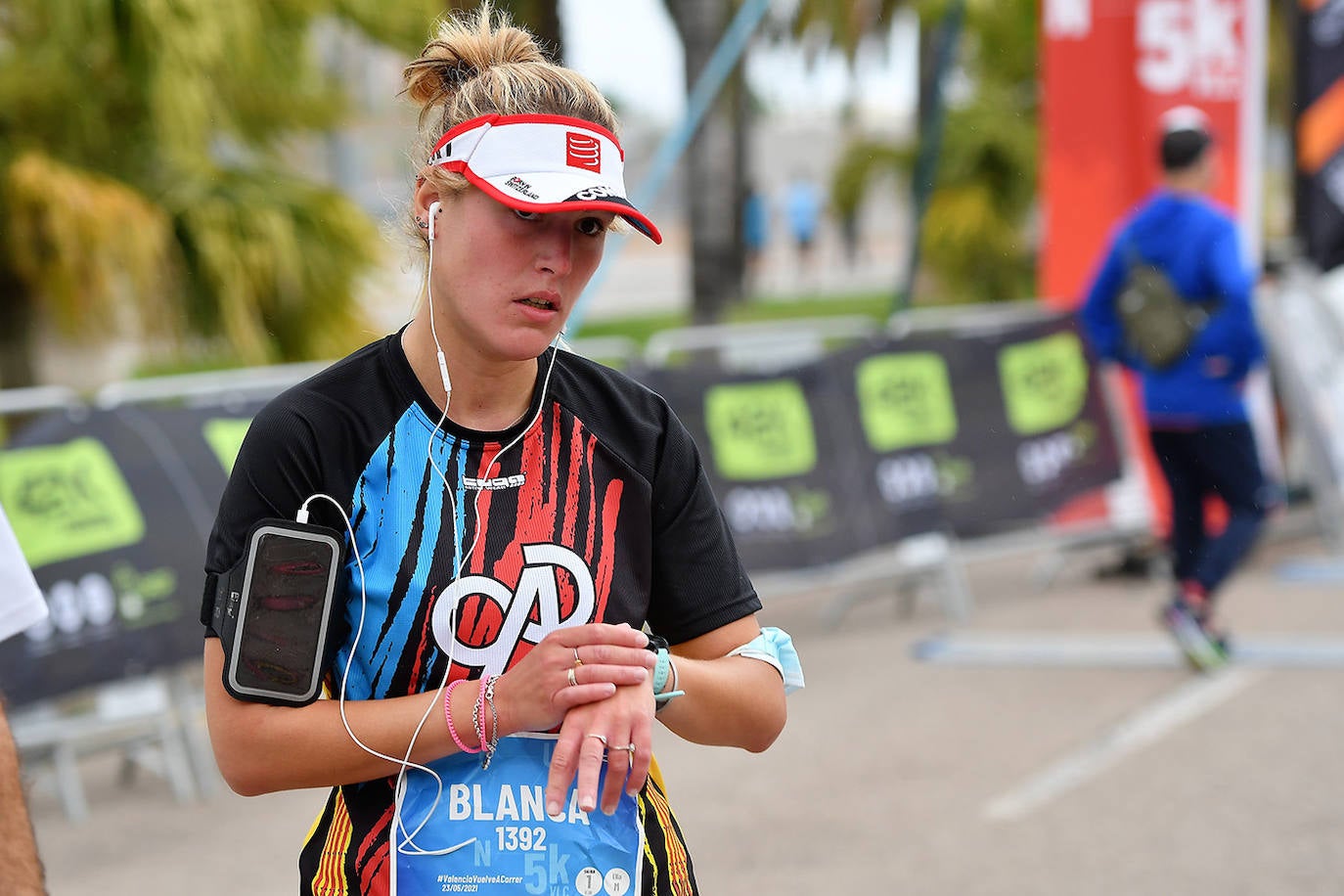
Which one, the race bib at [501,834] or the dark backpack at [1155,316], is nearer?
the race bib at [501,834]

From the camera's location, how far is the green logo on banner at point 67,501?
18.5 feet

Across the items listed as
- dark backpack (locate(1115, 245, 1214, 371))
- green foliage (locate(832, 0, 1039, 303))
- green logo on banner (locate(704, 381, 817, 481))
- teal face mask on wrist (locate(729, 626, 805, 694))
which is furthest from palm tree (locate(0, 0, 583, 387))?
green foliage (locate(832, 0, 1039, 303))

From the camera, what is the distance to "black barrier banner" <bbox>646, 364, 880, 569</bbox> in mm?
7902

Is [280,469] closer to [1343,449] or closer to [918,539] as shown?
[918,539]

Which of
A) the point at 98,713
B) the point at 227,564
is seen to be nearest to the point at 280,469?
the point at 227,564

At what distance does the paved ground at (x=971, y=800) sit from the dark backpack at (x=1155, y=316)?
54.9 inches

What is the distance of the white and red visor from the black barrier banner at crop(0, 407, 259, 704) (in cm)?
409

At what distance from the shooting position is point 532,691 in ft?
6.13

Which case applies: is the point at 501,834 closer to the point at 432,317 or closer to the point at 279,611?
the point at 279,611

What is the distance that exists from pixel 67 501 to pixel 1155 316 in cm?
454

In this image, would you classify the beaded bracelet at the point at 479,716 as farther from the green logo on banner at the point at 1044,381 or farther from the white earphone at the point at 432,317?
the green logo on banner at the point at 1044,381

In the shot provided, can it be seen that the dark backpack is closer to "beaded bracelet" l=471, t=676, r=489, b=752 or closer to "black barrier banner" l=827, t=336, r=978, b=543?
"black barrier banner" l=827, t=336, r=978, b=543

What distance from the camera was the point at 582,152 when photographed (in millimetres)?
1972

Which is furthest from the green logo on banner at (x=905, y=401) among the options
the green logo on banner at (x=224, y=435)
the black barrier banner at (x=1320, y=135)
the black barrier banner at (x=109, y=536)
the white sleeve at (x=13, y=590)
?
the white sleeve at (x=13, y=590)
